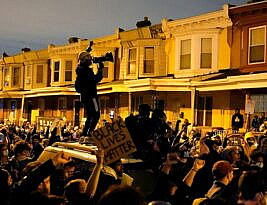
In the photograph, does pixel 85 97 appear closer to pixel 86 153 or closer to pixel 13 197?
pixel 86 153

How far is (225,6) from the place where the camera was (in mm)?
23562

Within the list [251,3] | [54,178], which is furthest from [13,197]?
[251,3]

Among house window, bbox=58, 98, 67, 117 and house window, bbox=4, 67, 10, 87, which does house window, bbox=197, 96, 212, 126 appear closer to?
house window, bbox=58, 98, 67, 117

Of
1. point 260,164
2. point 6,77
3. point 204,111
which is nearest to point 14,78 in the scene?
point 6,77

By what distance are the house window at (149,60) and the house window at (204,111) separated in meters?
5.31

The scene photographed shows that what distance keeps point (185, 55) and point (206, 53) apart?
1371 millimetres

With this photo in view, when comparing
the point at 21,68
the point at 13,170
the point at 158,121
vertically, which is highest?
the point at 21,68

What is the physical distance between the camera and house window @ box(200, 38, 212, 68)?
2491cm

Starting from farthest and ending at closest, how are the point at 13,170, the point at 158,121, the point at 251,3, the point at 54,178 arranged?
the point at 251,3 < the point at 158,121 < the point at 13,170 < the point at 54,178

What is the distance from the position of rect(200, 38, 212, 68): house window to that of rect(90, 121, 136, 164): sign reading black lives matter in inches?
773

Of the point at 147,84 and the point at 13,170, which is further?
the point at 147,84

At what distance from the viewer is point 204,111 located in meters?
24.1

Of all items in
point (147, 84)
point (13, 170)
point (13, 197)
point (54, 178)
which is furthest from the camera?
point (147, 84)

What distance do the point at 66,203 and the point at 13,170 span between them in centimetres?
247
